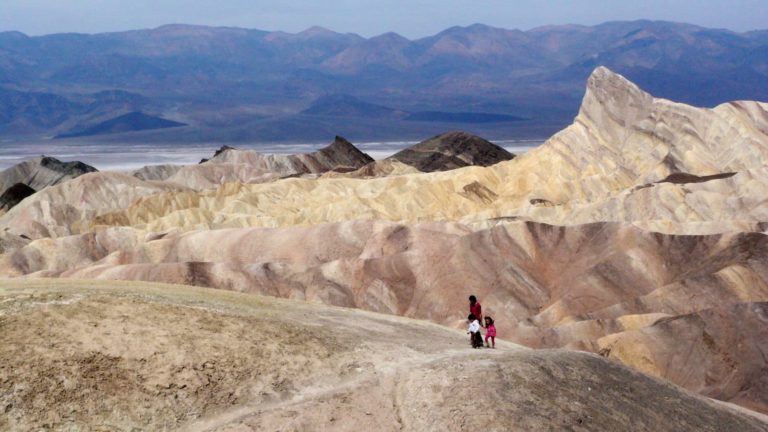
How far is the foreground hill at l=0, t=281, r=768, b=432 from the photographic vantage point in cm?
2173

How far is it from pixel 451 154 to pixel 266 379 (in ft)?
431

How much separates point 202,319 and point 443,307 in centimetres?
3219

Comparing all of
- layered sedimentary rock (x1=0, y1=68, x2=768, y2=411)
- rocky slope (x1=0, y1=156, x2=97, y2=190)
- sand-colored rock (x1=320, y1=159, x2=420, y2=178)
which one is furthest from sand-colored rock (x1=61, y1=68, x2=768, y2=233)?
rocky slope (x1=0, y1=156, x2=97, y2=190)

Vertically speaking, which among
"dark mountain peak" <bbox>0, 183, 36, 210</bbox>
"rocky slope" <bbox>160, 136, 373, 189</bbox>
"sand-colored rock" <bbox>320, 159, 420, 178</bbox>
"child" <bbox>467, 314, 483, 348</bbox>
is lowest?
"dark mountain peak" <bbox>0, 183, 36, 210</bbox>

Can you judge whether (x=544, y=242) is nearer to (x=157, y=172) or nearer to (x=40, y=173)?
(x=157, y=172)

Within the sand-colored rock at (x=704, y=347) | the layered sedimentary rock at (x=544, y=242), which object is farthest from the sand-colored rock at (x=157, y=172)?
the sand-colored rock at (x=704, y=347)

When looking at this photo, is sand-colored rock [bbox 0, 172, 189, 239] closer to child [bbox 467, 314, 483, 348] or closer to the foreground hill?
the foreground hill

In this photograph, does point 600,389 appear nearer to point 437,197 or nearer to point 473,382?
point 473,382

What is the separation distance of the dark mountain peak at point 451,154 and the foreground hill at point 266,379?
120 m

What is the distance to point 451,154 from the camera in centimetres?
15388

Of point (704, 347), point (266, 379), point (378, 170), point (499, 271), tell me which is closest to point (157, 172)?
point (378, 170)

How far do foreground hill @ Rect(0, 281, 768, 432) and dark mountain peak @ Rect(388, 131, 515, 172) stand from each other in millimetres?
120290

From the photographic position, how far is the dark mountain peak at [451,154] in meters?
150

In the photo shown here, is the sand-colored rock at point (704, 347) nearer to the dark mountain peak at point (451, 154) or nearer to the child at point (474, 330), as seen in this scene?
the child at point (474, 330)
